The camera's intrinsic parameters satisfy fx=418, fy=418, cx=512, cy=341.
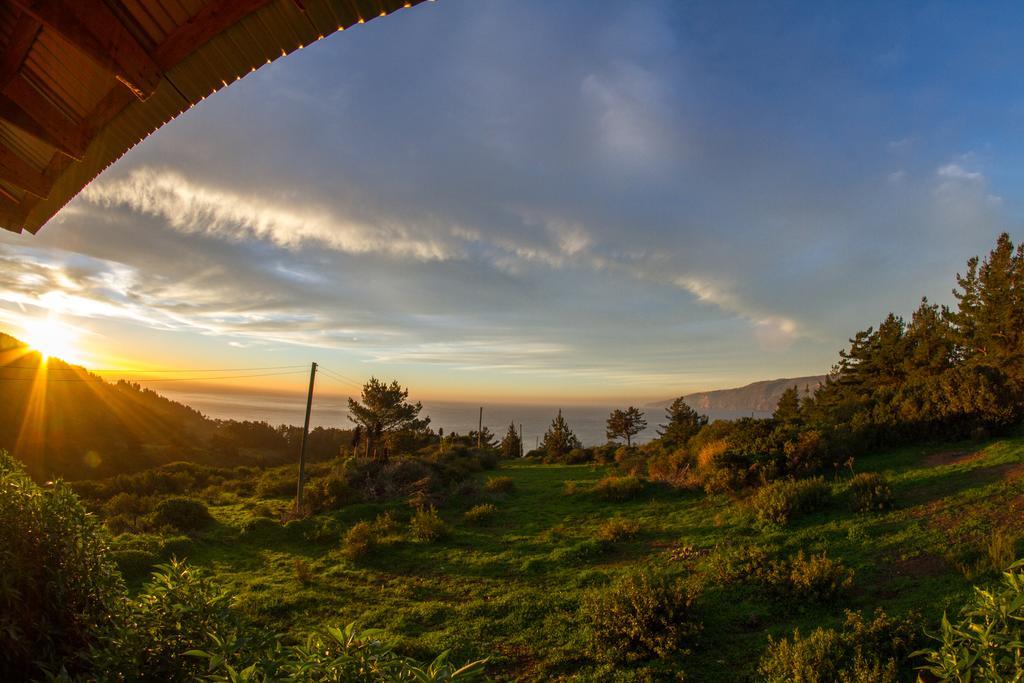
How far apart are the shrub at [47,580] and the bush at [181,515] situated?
14607 mm

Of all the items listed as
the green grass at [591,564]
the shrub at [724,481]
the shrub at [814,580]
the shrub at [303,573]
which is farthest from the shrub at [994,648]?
Result: the shrub at [303,573]

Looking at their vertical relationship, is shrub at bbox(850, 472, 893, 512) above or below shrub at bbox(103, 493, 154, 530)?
above

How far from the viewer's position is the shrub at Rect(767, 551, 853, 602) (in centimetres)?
688

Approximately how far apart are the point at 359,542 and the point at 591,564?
268 inches

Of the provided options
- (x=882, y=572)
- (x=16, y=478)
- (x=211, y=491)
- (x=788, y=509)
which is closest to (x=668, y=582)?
(x=882, y=572)

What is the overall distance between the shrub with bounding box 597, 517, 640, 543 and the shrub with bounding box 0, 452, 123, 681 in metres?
10.2

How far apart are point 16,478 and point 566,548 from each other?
10390 mm

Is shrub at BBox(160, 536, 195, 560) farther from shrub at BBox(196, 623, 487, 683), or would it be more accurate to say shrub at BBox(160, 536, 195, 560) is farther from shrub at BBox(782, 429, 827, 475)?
shrub at BBox(782, 429, 827, 475)

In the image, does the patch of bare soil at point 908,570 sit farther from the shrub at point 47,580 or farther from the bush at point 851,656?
the shrub at point 47,580

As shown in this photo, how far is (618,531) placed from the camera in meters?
11.4

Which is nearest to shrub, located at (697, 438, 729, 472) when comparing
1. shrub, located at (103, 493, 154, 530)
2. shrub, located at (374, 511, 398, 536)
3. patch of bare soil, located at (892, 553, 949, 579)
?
patch of bare soil, located at (892, 553, 949, 579)

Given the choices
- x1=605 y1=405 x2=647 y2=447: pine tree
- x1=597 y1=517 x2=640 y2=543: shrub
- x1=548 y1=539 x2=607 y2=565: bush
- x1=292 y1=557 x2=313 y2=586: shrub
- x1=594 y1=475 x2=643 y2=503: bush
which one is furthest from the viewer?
x1=605 y1=405 x2=647 y2=447: pine tree

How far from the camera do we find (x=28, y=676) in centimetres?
298

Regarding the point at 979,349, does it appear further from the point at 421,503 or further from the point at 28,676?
the point at 28,676
